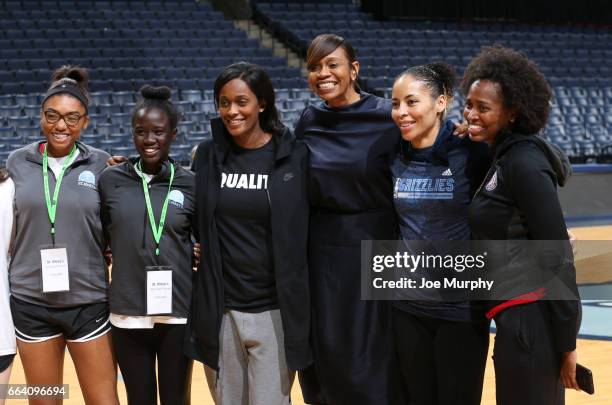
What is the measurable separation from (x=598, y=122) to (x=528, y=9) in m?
5.32

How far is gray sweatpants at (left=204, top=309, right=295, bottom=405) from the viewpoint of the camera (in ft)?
9.02

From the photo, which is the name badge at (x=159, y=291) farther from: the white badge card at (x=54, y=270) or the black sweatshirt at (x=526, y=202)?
the black sweatshirt at (x=526, y=202)

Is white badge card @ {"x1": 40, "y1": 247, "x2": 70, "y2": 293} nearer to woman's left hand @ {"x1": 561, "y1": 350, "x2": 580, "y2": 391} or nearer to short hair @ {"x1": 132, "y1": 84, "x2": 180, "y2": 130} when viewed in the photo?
short hair @ {"x1": 132, "y1": 84, "x2": 180, "y2": 130}

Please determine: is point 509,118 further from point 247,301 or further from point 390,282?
point 247,301

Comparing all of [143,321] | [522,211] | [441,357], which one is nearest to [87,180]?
[143,321]

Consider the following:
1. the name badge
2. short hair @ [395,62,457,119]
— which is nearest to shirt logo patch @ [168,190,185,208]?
the name badge

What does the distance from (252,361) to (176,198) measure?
1.98ft

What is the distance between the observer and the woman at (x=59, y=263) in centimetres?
287

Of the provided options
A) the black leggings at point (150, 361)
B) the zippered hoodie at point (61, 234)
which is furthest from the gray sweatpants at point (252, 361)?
the zippered hoodie at point (61, 234)

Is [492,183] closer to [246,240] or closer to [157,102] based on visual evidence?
[246,240]

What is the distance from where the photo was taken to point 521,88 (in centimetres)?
248

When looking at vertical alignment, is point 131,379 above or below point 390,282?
below

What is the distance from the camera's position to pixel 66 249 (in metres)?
2.87

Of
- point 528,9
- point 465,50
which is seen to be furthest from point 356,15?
point 528,9
